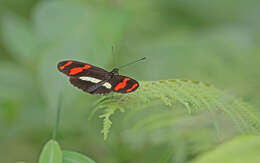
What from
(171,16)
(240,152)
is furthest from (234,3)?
(240,152)

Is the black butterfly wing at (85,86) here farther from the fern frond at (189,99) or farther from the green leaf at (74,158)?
the green leaf at (74,158)

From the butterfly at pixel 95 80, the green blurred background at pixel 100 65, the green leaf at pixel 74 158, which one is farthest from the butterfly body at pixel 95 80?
the green blurred background at pixel 100 65

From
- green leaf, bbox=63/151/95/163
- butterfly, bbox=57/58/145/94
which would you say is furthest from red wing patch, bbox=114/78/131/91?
green leaf, bbox=63/151/95/163

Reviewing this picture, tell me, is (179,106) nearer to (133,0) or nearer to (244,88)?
(244,88)

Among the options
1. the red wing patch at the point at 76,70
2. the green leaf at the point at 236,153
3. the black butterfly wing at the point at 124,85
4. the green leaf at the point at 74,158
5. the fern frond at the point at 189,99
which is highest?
the red wing patch at the point at 76,70

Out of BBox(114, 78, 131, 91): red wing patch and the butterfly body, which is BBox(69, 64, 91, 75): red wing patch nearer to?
the butterfly body
